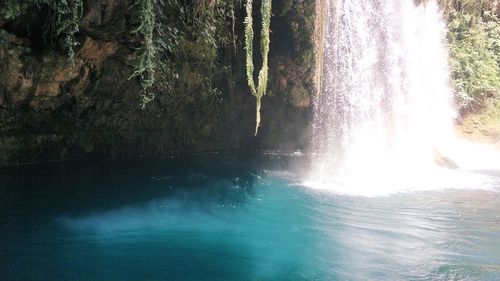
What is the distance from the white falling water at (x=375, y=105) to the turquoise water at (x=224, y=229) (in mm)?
1683

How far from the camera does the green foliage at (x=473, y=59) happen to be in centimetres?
1630

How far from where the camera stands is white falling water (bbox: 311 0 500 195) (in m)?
11.3

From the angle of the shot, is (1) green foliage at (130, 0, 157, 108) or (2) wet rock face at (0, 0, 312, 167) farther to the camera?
(2) wet rock face at (0, 0, 312, 167)

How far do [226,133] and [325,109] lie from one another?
300 cm

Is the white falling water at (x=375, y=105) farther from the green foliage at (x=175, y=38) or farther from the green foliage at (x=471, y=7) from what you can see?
the green foliage at (x=175, y=38)

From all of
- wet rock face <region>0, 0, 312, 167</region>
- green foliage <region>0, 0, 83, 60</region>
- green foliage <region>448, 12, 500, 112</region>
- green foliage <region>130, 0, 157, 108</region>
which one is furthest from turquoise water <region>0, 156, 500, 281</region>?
green foliage <region>448, 12, 500, 112</region>

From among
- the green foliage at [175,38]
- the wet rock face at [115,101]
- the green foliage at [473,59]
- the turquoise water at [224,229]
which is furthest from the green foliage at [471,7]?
the green foliage at [175,38]

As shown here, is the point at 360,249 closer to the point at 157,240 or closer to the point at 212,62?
the point at 157,240

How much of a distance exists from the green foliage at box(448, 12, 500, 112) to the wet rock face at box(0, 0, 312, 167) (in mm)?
6908

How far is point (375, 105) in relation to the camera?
13.1 metres

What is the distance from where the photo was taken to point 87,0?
6672mm

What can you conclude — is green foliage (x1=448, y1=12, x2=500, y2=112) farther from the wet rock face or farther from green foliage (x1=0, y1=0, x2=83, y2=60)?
green foliage (x1=0, y1=0, x2=83, y2=60)

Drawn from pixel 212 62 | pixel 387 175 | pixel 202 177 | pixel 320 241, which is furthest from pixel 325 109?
pixel 320 241

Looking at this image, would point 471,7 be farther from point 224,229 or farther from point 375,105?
point 224,229
